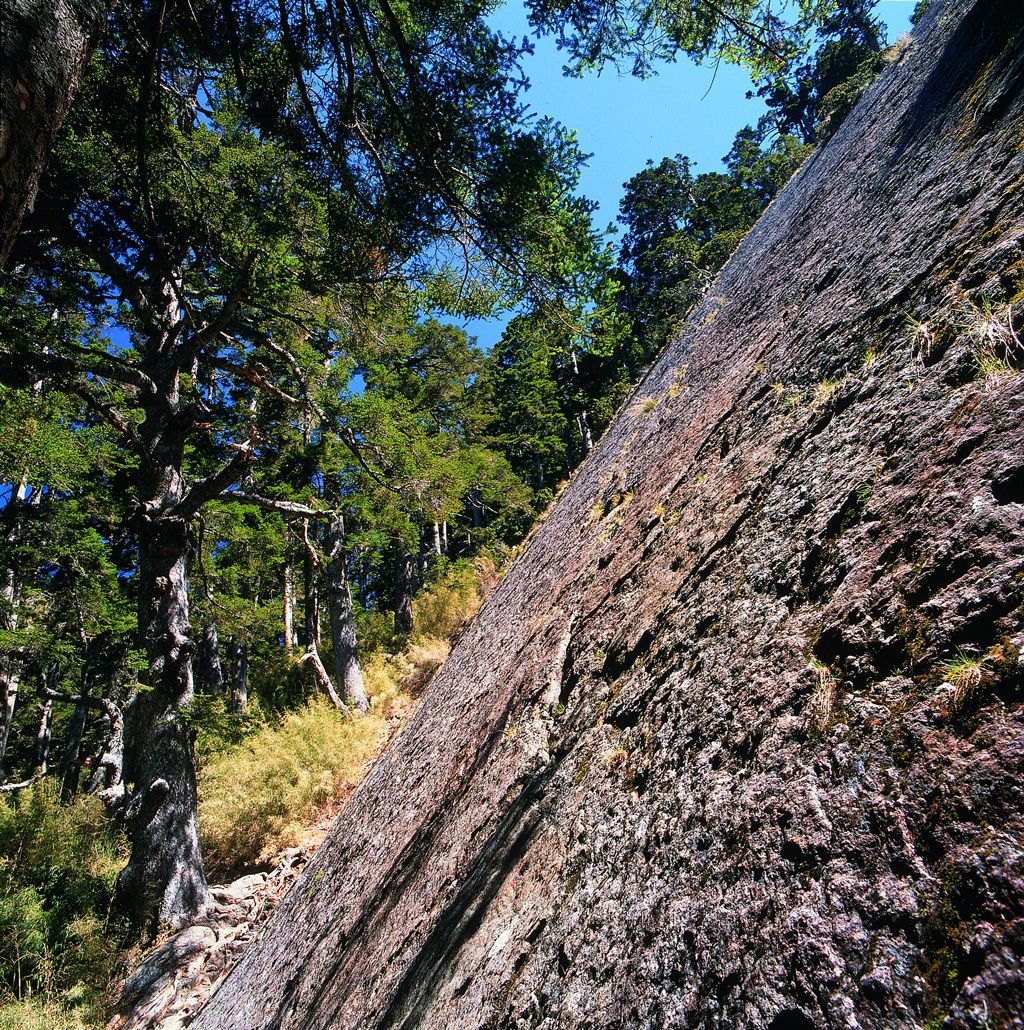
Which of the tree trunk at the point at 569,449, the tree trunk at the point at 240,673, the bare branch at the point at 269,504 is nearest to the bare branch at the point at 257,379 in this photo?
the bare branch at the point at 269,504

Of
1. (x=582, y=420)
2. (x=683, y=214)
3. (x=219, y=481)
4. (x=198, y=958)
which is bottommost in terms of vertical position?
(x=198, y=958)

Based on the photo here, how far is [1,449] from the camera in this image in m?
6.72

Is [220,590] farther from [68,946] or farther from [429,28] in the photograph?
[429,28]

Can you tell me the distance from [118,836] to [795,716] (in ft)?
33.0

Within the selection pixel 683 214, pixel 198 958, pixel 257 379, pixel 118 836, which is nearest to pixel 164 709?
pixel 198 958

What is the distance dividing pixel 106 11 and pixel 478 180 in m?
2.62

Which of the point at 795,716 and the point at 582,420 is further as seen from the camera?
the point at 582,420

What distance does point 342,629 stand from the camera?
10352 millimetres

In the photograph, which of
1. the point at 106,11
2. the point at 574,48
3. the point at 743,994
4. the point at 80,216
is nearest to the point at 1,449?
the point at 80,216

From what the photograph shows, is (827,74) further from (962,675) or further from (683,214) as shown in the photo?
(962,675)

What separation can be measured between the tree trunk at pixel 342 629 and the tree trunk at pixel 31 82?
27.1ft

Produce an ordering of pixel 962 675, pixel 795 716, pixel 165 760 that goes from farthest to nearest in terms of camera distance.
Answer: pixel 165 760, pixel 795 716, pixel 962 675

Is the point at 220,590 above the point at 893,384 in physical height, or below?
above

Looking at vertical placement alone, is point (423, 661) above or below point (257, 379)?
below
